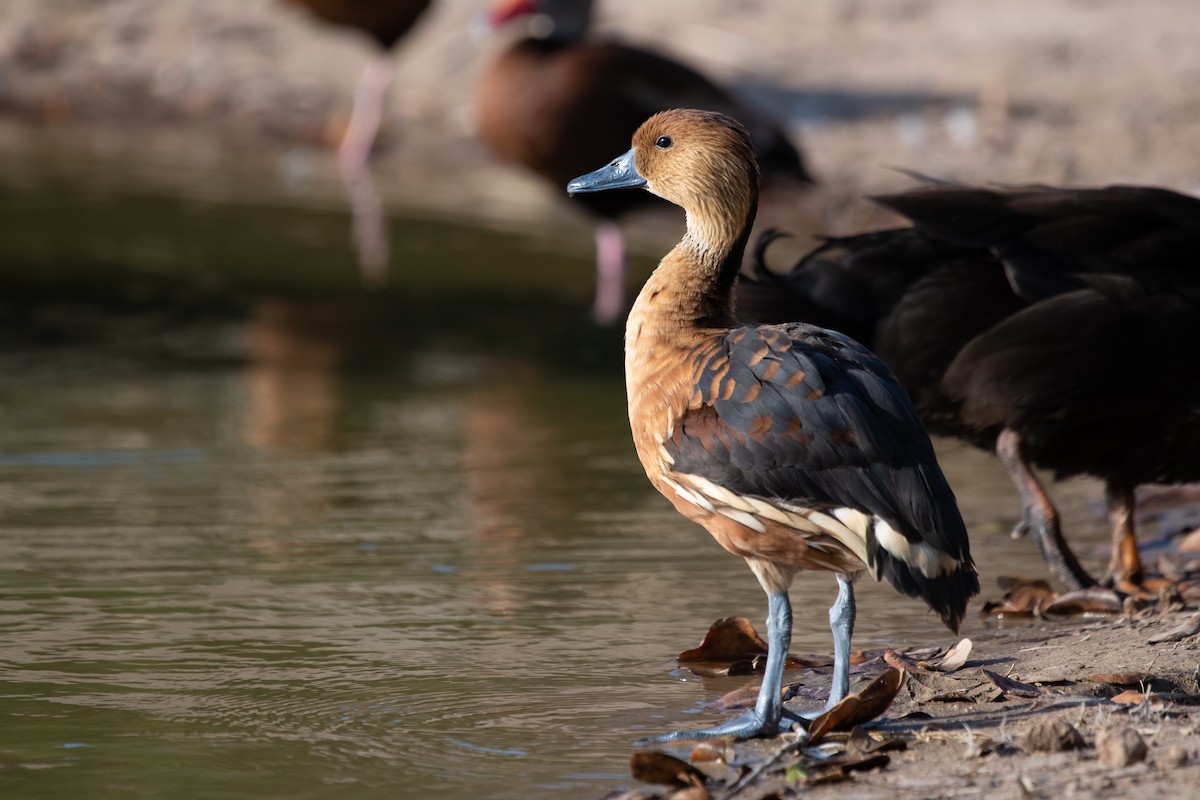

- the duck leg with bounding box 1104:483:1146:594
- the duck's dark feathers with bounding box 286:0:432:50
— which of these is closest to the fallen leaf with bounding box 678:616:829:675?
the duck leg with bounding box 1104:483:1146:594

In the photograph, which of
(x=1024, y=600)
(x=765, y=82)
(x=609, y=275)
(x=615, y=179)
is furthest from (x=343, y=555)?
(x=765, y=82)

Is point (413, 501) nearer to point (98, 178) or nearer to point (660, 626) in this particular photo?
point (660, 626)

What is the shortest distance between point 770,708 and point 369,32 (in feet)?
33.6

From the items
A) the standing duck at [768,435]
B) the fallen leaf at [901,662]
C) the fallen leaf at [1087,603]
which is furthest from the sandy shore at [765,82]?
the standing duck at [768,435]

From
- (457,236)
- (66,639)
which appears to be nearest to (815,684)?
(66,639)

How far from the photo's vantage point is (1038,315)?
4914 mm

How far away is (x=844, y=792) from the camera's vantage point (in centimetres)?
337

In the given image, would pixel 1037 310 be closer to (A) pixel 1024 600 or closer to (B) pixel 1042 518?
(B) pixel 1042 518

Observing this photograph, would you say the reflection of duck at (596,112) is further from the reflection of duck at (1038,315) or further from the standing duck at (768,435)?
the standing duck at (768,435)

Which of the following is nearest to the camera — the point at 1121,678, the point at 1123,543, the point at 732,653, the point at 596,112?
the point at 1121,678

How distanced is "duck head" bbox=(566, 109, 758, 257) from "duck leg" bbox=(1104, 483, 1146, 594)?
71.6 inches

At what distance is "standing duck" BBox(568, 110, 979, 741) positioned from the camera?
3.57 metres

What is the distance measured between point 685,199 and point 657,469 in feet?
2.10

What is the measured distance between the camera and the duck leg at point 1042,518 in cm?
502
